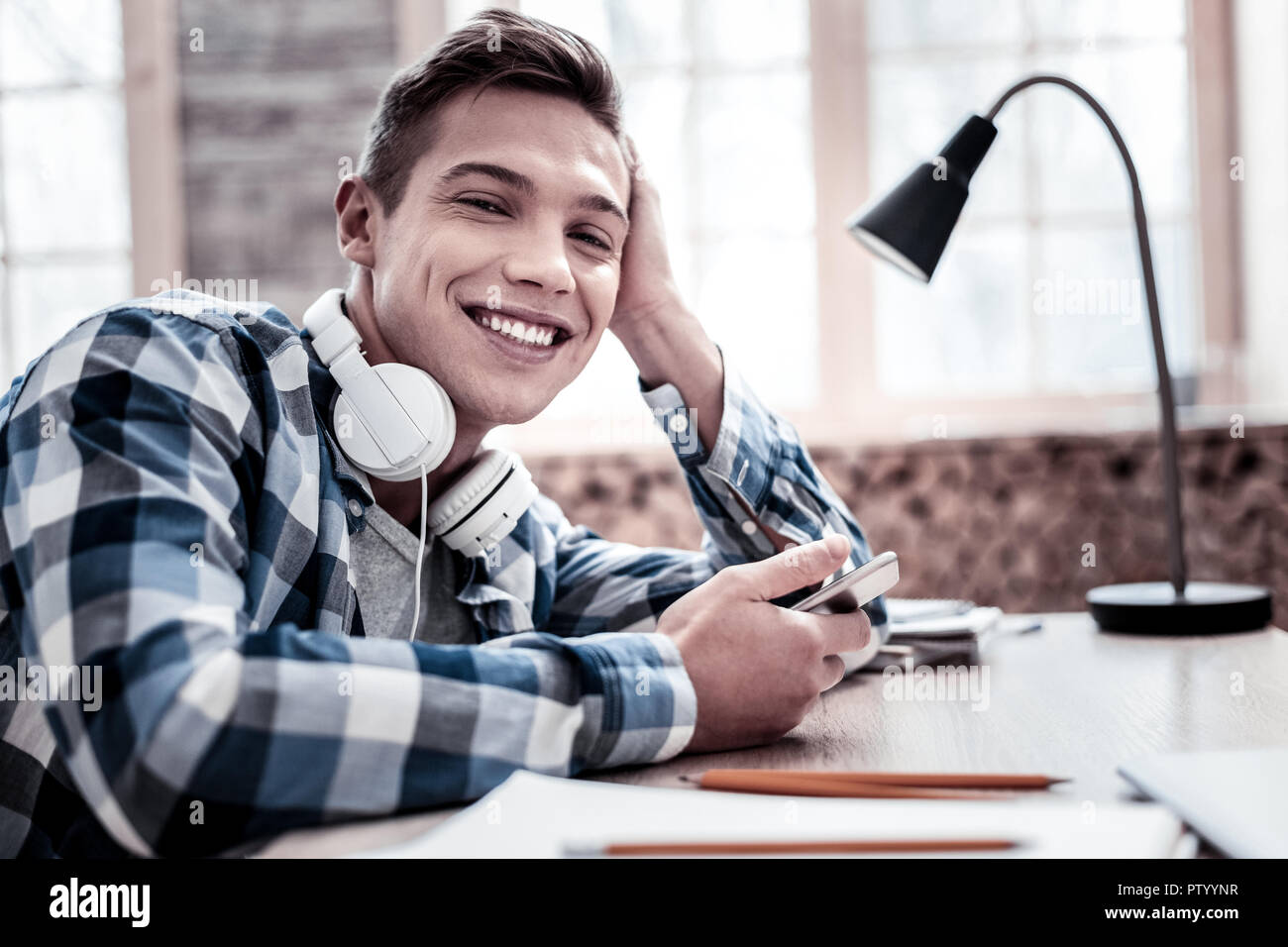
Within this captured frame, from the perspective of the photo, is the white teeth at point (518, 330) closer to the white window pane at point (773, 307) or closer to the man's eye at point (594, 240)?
the man's eye at point (594, 240)

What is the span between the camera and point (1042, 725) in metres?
0.81

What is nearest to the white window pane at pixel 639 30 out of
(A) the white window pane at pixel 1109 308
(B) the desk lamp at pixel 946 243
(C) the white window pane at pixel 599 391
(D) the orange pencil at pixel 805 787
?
(C) the white window pane at pixel 599 391

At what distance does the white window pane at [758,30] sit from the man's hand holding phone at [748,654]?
2103mm

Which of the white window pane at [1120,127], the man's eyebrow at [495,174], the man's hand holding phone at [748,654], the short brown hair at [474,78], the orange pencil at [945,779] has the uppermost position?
the white window pane at [1120,127]

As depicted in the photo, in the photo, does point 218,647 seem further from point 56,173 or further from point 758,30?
point 56,173

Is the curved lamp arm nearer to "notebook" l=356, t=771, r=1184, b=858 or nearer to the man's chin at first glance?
the man's chin

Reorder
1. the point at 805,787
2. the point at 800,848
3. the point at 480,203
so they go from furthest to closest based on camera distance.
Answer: the point at 480,203 → the point at 805,787 → the point at 800,848

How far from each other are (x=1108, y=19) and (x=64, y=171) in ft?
8.58

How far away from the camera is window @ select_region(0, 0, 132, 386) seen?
2725 millimetres

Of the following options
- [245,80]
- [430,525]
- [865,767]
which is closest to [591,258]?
[430,525]

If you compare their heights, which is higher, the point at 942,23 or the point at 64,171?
the point at 942,23

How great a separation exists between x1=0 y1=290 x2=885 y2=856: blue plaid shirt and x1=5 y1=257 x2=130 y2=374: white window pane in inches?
83.5

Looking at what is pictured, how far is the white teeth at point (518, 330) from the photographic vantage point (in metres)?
1.05

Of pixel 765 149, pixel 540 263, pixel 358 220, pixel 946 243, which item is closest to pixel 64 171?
pixel 765 149
